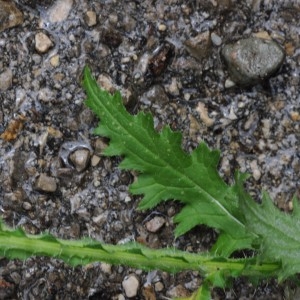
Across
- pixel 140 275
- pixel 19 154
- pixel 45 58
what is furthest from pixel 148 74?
pixel 140 275

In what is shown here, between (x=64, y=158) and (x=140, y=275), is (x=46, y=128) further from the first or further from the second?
(x=140, y=275)

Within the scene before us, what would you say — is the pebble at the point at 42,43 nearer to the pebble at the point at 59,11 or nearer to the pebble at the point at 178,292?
the pebble at the point at 59,11

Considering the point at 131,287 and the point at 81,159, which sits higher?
the point at 81,159

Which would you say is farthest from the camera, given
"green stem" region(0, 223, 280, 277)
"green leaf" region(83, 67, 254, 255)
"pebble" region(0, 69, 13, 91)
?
"pebble" region(0, 69, 13, 91)

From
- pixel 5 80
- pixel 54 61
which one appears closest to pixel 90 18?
pixel 54 61

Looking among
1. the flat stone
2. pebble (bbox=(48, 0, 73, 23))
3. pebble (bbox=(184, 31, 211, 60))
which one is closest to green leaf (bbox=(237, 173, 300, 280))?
pebble (bbox=(184, 31, 211, 60))

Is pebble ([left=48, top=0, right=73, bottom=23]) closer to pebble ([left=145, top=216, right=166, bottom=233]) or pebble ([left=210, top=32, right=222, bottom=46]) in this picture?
pebble ([left=210, top=32, right=222, bottom=46])

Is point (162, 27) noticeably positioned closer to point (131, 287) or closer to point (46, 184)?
point (46, 184)

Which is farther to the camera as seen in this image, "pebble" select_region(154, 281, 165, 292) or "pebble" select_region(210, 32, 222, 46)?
"pebble" select_region(210, 32, 222, 46)
